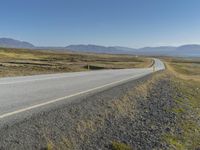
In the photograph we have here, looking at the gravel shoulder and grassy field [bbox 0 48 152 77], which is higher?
the gravel shoulder

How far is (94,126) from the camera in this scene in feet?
30.8

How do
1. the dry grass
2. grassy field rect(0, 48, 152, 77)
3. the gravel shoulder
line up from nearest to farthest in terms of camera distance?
the gravel shoulder → grassy field rect(0, 48, 152, 77) → the dry grass

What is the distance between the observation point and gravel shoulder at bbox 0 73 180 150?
7213 millimetres

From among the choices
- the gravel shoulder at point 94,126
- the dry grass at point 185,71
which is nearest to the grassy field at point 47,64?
the dry grass at point 185,71

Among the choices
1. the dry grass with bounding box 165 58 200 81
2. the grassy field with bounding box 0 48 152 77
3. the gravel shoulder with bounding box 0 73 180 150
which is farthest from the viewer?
the dry grass with bounding box 165 58 200 81

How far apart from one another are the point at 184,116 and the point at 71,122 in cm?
677

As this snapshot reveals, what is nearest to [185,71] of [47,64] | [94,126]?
[47,64]

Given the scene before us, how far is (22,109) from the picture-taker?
31.2 ft

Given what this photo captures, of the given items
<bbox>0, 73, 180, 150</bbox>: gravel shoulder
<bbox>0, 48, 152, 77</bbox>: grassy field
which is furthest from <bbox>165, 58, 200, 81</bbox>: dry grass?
<bbox>0, 73, 180, 150</bbox>: gravel shoulder

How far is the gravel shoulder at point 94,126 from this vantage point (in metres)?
7.21

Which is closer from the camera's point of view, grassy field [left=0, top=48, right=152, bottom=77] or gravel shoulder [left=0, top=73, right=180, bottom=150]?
gravel shoulder [left=0, top=73, right=180, bottom=150]

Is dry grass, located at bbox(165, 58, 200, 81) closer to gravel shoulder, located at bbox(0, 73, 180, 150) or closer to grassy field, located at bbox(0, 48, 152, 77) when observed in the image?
grassy field, located at bbox(0, 48, 152, 77)

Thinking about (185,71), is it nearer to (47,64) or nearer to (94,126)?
(47,64)

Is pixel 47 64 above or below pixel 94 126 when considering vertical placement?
below
